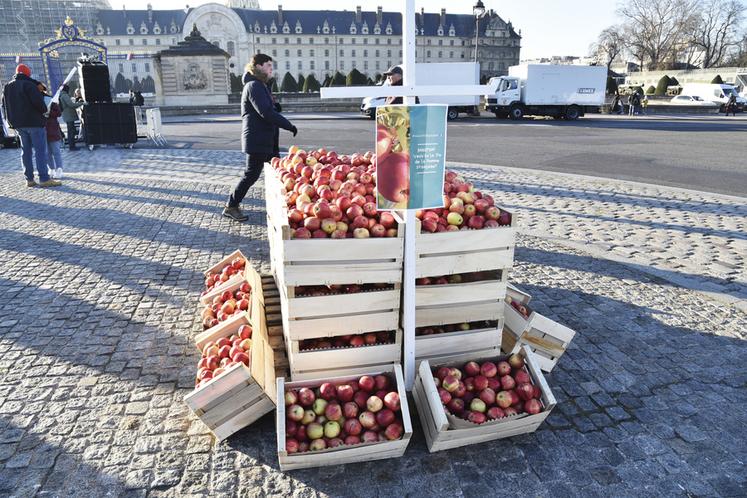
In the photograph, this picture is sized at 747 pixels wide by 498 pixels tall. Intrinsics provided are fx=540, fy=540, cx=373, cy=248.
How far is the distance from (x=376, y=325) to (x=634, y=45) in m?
91.7

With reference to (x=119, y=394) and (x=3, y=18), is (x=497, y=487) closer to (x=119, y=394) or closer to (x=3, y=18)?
(x=119, y=394)

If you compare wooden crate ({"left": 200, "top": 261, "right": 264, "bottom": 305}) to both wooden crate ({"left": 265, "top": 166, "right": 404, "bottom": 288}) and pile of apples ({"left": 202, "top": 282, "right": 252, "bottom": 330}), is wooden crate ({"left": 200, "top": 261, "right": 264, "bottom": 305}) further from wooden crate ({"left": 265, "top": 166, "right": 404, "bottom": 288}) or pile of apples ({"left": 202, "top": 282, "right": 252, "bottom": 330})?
wooden crate ({"left": 265, "top": 166, "right": 404, "bottom": 288})

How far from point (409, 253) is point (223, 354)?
1475mm

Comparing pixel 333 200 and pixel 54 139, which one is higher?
pixel 54 139

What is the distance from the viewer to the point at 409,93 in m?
2.98

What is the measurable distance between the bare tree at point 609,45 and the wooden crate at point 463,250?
9201 centimetres

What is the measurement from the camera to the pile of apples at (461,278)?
3.57 m

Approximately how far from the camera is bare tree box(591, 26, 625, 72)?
8319cm

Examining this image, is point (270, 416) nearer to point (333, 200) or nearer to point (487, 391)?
point (487, 391)

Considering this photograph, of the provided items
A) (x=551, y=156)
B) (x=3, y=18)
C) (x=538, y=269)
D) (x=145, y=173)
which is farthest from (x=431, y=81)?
(x=3, y=18)

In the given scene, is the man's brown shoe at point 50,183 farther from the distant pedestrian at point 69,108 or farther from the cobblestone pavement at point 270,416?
the distant pedestrian at point 69,108

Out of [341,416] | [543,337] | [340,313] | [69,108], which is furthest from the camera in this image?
[69,108]

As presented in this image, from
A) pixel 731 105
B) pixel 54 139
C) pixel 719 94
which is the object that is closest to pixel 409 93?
pixel 54 139

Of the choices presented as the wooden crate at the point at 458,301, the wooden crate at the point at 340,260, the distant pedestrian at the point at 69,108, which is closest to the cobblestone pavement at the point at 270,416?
the wooden crate at the point at 458,301
